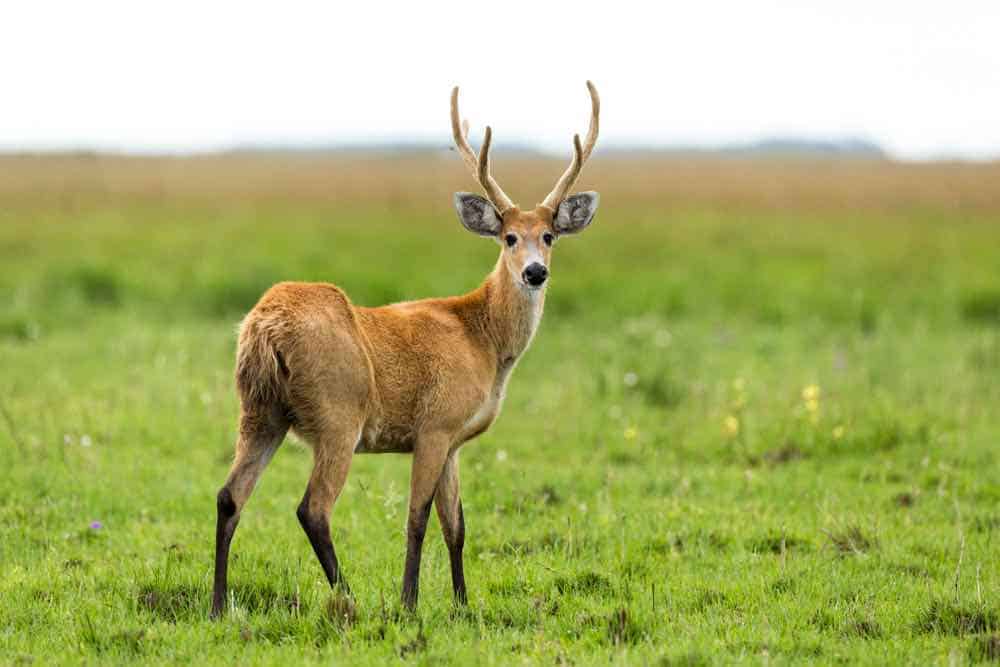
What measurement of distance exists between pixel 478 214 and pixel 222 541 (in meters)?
2.51

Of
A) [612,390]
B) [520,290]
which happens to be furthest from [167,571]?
[612,390]

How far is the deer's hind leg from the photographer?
618 cm

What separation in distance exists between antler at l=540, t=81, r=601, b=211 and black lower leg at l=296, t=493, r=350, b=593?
2.43 metres

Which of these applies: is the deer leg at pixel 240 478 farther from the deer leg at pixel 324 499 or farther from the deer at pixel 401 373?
the deer leg at pixel 324 499

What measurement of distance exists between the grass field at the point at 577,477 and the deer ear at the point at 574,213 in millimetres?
2004

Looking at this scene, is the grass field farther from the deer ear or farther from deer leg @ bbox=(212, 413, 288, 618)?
the deer ear

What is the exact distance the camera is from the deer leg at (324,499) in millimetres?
6176

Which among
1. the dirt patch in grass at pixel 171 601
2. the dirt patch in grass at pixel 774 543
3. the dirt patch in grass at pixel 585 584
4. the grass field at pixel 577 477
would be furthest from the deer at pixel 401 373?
the dirt patch in grass at pixel 774 543

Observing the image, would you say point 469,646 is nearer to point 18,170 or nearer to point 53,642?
point 53,642

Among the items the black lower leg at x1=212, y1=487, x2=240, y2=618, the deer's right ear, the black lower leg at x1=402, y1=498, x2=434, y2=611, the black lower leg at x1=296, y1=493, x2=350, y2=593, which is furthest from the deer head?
the black lower leg at x1=212, y1=487, x2=240, y2=618

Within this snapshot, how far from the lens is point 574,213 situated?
7586mm

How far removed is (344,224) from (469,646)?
2391 cm

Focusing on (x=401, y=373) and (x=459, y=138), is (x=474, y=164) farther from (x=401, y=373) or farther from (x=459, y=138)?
(x=401, y=373)

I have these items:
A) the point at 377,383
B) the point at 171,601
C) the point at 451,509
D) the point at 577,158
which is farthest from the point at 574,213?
the point at 171,601
